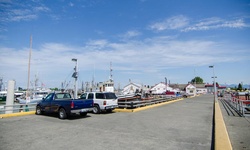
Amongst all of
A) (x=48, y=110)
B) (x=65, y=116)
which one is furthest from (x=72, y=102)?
(x=48, y=110)

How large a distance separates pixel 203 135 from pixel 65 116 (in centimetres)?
865

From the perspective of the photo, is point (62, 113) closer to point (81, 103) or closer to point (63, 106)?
point (63, 106)

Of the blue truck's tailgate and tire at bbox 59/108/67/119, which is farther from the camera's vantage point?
tire at bbox 59/108/67/119

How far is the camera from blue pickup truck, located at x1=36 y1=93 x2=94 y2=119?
37.2 feet

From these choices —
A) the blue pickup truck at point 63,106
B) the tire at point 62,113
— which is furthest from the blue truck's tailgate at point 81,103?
the tire at point 62,113

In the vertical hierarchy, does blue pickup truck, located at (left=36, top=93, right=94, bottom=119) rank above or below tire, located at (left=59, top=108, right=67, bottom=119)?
above

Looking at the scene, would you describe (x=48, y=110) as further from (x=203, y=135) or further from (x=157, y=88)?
(x=157, y=88)

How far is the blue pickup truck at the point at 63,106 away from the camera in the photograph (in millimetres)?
11345

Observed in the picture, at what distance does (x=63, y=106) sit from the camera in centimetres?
1167

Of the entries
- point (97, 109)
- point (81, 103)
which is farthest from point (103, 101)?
point (81, 103)

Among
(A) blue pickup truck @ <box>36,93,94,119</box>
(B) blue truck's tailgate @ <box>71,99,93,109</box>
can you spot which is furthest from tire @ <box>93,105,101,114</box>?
(B) blue truck's tailgate @ <box>71,99,93,109</box>

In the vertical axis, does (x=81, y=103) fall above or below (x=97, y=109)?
above

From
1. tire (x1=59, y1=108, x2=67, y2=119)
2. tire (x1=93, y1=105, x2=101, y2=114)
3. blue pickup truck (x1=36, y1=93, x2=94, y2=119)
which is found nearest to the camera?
blue pickup truck (x1=36, y1=93, x2=94, y2=119)

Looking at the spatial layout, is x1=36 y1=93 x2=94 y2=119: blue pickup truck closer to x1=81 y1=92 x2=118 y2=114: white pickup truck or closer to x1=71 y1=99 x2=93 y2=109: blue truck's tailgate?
x1=71 y1=99 x2=93 y2=109: blue truck's tailgate
